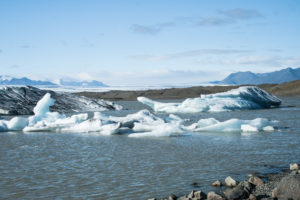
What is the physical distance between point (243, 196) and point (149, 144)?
4.29 meters

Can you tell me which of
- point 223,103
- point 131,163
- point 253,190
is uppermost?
point 223,103

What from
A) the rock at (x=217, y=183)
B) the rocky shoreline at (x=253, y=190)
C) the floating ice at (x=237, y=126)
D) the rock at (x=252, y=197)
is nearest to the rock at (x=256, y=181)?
the rocky shoreline at (x=253, y=190)

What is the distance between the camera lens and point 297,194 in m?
4.43

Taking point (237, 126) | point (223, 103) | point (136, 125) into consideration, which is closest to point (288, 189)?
point (237, 126)

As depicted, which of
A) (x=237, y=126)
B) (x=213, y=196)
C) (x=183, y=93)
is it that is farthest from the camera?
(x=183, y=93)

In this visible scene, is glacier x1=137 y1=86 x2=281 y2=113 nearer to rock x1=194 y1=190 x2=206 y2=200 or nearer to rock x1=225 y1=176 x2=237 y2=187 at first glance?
rock x1=225 y1=176 x2=237 y2=187

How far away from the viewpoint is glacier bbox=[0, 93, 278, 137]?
34.7ft

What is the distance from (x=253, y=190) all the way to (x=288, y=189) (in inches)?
20.6

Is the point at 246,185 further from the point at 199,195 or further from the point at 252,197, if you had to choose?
the point at 199,195

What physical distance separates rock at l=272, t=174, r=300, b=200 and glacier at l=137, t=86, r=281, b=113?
15650 millimetres

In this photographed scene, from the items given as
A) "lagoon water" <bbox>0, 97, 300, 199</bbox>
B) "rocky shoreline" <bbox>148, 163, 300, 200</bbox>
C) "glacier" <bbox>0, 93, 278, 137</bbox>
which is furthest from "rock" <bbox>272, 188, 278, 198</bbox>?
"glacier" <bbox>0, 93, 278, 137</bbox>

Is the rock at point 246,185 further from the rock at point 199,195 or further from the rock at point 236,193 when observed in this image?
the rock at point 199,195

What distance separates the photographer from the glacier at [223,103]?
805 inches

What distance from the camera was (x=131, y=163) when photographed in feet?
21.4
